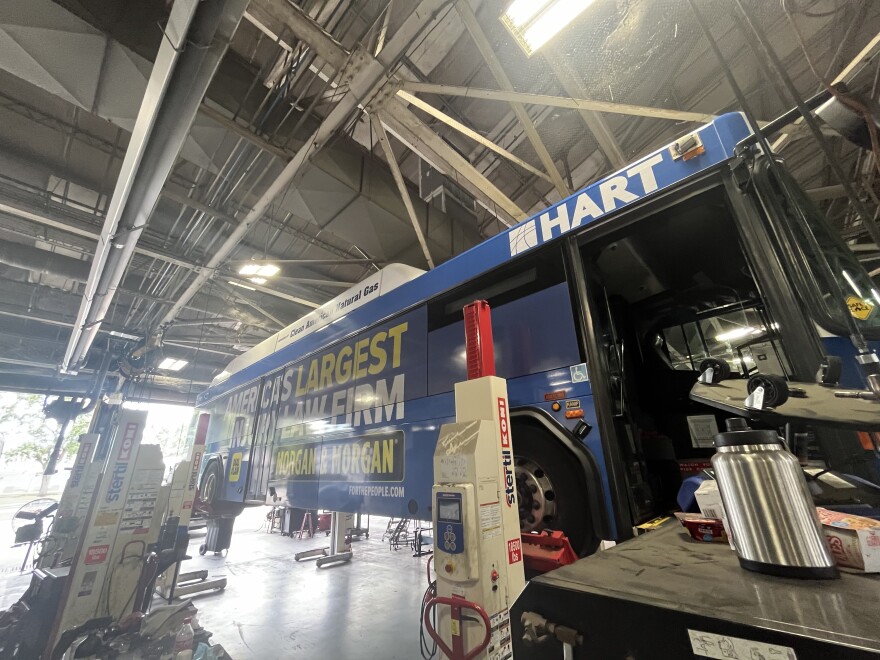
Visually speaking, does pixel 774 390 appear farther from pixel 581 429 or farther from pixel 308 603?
pixel 308 603

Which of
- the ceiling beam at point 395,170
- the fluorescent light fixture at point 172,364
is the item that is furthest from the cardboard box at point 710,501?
the fluorescent light fixture at point 172,364

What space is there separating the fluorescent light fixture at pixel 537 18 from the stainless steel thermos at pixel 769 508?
3.02 m

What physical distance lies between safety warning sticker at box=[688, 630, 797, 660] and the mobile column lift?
93 cm

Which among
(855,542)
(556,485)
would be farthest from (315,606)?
(855,542)

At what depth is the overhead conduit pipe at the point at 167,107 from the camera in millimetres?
2352

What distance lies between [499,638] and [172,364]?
13.9m

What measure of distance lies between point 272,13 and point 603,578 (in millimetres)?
3923

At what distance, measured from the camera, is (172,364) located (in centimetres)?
1198

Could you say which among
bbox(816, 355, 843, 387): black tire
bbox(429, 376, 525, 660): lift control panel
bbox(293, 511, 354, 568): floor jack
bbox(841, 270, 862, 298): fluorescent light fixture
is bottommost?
bbox(293, 511, 354, 568): floor jack

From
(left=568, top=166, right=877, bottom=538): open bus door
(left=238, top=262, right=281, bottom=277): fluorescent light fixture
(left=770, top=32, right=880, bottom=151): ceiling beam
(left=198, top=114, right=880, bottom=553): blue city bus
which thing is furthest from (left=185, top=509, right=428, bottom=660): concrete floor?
(left=770, top=32, right=880, bottom=151): ceiling beam

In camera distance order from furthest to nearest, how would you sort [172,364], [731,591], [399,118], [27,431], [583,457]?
[27,431], [172,364], [399,118], [583,457], [731,591]

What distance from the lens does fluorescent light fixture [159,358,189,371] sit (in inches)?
452

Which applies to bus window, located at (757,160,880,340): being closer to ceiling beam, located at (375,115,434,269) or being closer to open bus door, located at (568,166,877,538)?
open bus door, located at (568,166,877,538)

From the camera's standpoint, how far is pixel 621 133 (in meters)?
4.88
